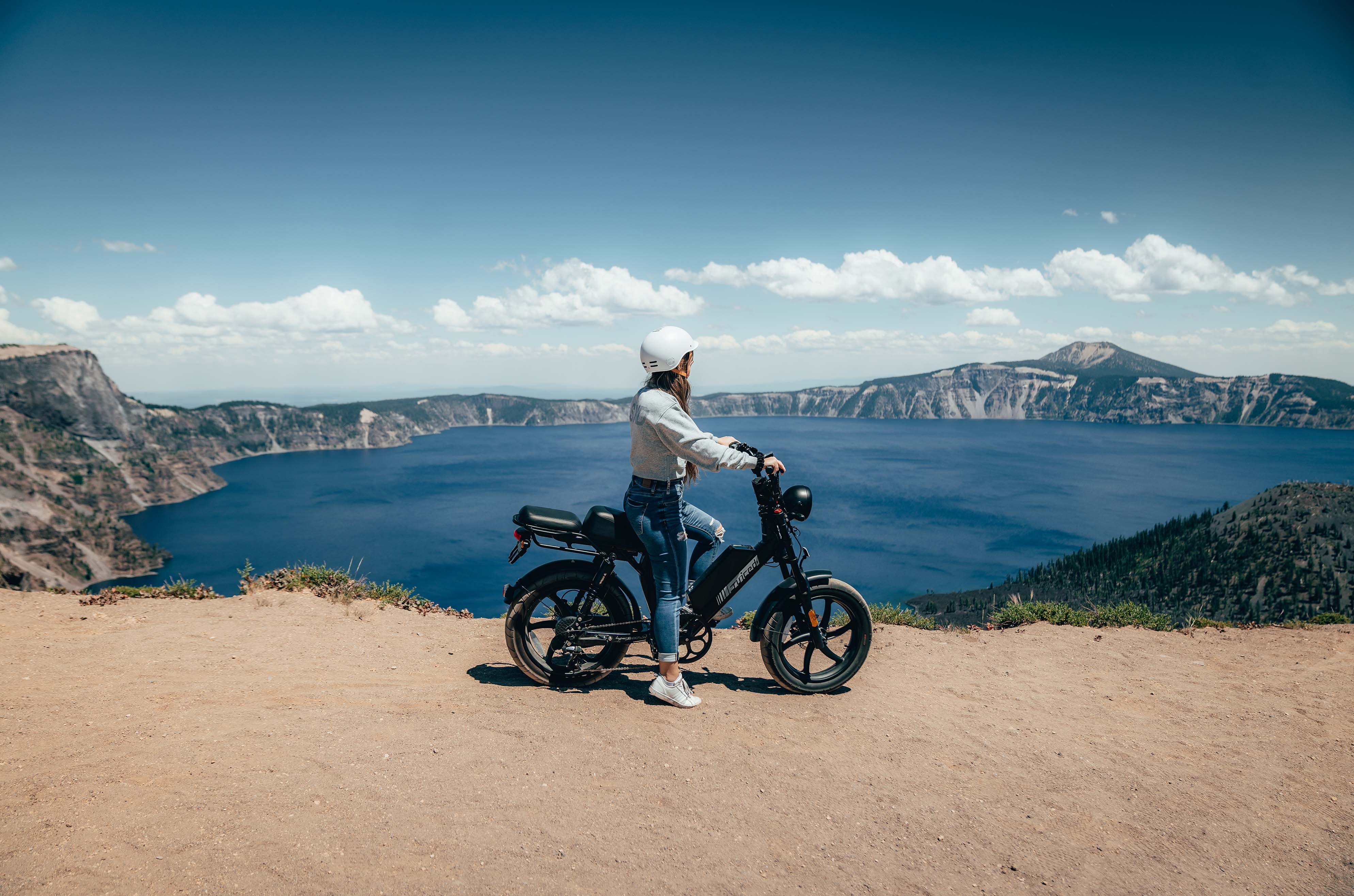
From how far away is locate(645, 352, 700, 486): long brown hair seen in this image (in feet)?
15.6

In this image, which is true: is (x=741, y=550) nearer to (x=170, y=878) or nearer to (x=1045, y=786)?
(x=1045, y=786)

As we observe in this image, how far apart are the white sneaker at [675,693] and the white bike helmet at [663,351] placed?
2611 millimetres

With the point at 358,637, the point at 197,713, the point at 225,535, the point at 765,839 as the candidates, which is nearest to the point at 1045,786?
the point at 765,839

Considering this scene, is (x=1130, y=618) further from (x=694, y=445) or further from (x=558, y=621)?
(x=558, y=621)

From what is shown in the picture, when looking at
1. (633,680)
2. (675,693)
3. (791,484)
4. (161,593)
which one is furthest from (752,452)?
(791,484)

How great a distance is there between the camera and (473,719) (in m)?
4.59

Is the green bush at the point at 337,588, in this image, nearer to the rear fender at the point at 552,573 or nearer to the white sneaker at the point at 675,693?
the rear fender at the point at 552,573

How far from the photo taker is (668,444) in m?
4.67

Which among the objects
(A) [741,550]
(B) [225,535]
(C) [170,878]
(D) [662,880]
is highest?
(A) [741,550]

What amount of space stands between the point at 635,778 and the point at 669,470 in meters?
2.19

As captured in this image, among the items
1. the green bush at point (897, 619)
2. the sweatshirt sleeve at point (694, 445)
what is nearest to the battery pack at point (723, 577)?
the sweatshirt sleeve at point (694, 445)

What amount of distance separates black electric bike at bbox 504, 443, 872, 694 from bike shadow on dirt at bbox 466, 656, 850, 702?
0.40 ft

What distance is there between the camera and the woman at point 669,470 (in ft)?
15.0

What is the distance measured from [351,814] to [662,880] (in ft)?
5.90
